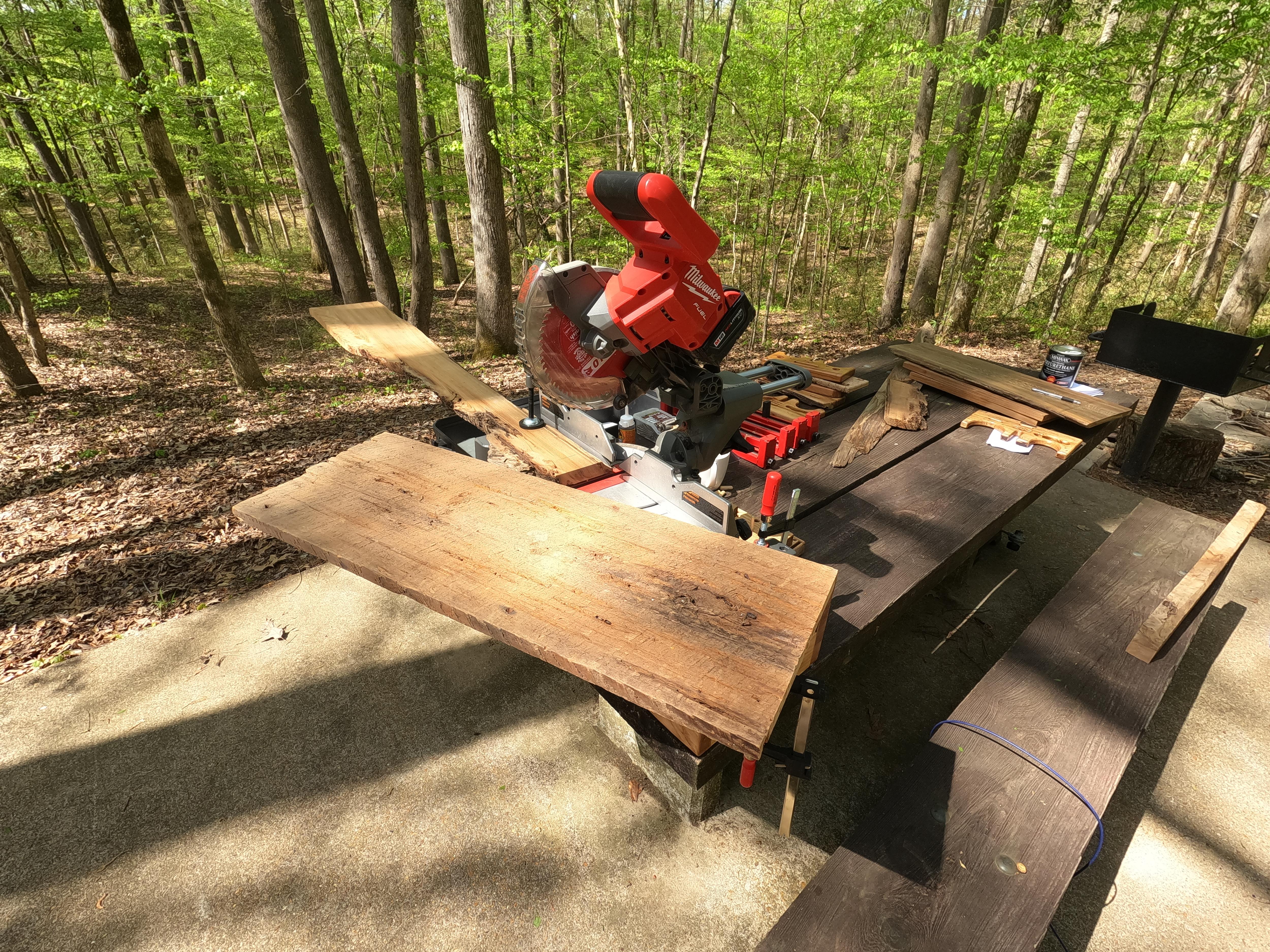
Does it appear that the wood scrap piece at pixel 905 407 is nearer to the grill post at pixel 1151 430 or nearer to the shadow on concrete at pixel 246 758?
the grill post at pixel 1151 430

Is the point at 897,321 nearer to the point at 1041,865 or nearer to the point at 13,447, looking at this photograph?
the point at 1041,865

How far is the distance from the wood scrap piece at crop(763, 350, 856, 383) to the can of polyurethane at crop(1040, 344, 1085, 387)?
1351mm

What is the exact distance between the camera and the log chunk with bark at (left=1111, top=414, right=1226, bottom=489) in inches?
172

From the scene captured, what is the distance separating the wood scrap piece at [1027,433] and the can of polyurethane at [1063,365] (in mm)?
784

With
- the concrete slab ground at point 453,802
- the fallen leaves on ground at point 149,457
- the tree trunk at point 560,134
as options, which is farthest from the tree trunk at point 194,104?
the concrete slab ground at point 453,802

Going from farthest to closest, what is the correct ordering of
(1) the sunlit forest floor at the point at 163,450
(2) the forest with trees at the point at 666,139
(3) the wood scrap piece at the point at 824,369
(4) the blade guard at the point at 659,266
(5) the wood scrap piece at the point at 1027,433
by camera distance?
(2) the forest with trees at the point at 666,139
(3) the wood scrap piece at the point at 824,369
(1) the sunlit forest floor at the point at 163,450
(5) the wood scrap piece at the point at 1027,433
(4) the blade guard at the point at 659,266

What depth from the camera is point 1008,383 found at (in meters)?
3.56

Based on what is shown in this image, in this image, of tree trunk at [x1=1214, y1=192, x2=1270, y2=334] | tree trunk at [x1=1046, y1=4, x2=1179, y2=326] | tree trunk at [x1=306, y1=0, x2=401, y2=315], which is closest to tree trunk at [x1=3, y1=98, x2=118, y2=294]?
tree trunk at [x1=306, y1=0, x2=401, y2=315]

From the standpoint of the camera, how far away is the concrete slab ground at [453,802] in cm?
193

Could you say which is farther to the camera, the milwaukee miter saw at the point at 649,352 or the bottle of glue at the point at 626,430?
the bottle of glue at the point at 626,430

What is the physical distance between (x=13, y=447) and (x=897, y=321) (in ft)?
36.6

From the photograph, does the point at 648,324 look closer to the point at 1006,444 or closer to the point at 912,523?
the point at 912,523

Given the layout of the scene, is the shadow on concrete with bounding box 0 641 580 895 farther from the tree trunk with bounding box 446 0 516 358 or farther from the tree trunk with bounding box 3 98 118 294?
the tree trunk with bounding box 3 98 118 294

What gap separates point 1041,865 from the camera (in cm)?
153
